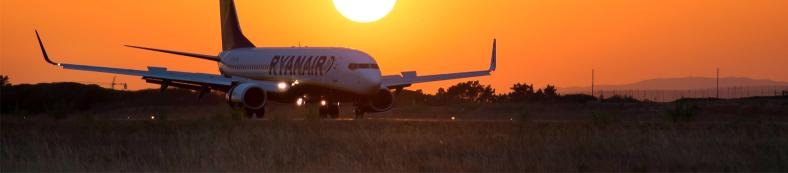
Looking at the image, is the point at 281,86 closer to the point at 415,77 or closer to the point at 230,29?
the point at 415,77

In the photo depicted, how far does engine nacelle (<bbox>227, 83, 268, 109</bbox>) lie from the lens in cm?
5709

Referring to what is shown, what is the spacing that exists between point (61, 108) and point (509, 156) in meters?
29.7

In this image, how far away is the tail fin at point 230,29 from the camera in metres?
75.8

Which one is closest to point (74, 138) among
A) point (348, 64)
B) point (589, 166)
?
point (589, 166)

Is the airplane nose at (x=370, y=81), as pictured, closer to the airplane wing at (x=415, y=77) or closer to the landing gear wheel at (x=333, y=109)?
the landing gear wheel at (x=333, y=109)

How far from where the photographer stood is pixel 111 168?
1125 inches

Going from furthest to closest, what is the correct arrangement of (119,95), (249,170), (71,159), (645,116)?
(119,95)
(645,116)
(71,159)
(249,170)

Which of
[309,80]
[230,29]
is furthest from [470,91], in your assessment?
[309,80]

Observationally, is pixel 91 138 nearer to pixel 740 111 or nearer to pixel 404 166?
pixel 404 166

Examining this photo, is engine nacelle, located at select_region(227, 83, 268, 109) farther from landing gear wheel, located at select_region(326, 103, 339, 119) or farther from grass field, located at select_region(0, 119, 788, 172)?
grass field, located at select_region(0, 119, 788, 172)

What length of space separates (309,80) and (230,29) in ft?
64.2

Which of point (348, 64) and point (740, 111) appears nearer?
point (348, 64)

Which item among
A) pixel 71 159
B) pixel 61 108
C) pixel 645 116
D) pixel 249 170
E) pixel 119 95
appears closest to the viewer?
pixel 249 170

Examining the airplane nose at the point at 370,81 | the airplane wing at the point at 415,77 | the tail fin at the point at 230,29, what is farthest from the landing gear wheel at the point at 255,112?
the tail fin at the point at 230,29
